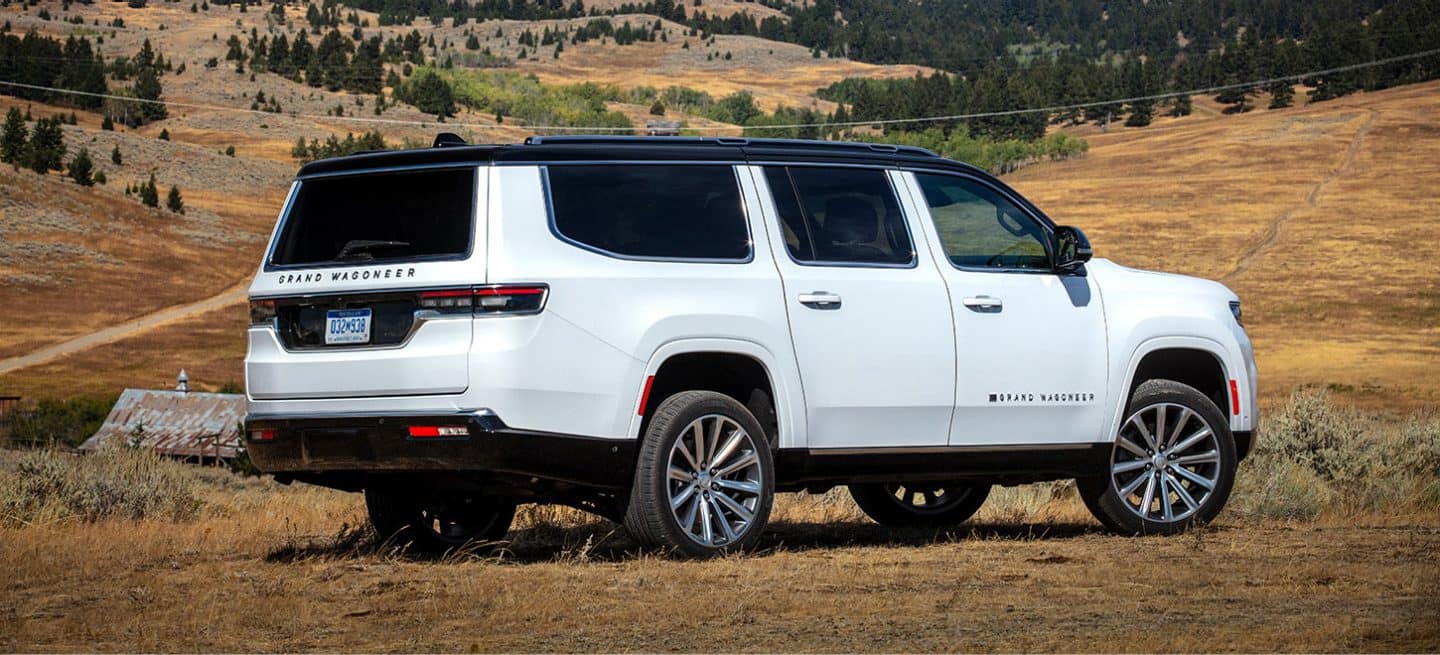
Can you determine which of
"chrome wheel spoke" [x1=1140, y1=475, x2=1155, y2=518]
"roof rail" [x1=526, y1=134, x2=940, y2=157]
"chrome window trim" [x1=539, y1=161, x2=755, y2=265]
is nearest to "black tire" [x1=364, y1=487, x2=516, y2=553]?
"chrome window trim" [x1=539, y1=161, x2=755, y2=265]

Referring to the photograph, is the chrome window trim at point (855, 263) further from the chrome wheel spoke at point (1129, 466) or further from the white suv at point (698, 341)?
the chrome wheel spoke at point (1129, 466)

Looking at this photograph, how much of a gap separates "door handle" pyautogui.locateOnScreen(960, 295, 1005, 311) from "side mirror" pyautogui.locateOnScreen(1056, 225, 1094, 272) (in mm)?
570

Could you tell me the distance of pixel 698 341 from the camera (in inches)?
324

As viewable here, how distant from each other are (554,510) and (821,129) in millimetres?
156336

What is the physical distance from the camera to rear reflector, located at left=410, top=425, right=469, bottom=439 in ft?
25.1

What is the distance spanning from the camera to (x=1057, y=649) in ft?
18.9

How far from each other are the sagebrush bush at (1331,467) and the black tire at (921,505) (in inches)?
74.5

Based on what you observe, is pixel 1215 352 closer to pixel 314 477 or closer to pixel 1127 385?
pixel 1127 385

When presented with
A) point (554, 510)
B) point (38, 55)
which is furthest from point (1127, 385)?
point (38, 55)

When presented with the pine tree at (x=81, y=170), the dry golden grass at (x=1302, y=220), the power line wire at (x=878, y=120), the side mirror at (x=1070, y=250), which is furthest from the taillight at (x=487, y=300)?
the power line wire at (x=878, y=120)

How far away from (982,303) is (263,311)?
3.69 m

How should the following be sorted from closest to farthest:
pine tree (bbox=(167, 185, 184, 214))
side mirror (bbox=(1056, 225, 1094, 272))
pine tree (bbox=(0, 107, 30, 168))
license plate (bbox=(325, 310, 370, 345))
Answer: license plate (bbox=(325, 310, 370, 345))
side mirror (bbox=(1056, 225, 1094, 272))
pine tree (bbox=(167, 185, 184, 214))
pine tree (bbox=(0, 107, 30, 168))

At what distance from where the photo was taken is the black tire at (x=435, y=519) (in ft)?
30.7

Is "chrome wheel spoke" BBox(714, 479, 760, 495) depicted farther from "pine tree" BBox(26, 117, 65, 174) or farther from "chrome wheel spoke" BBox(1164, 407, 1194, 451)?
"pine tree" BBox(26, 117, 65, 174)
